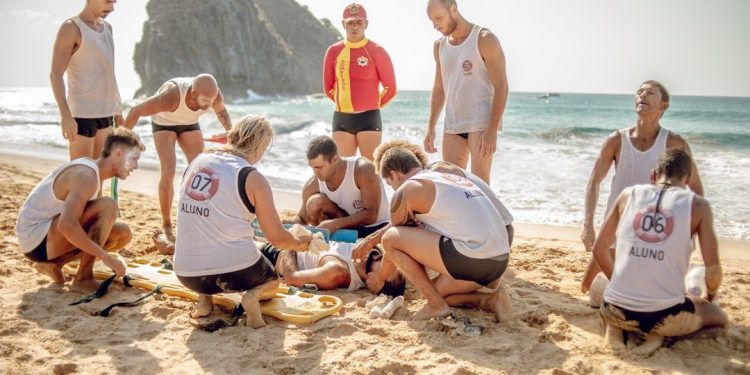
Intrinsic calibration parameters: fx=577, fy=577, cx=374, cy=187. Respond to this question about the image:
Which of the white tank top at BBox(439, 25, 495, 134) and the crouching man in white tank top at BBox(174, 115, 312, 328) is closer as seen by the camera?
the crouching man in white tank top at BBox(174, 115, 312, 328)

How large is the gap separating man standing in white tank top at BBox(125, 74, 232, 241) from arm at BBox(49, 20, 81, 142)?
1.41 feet

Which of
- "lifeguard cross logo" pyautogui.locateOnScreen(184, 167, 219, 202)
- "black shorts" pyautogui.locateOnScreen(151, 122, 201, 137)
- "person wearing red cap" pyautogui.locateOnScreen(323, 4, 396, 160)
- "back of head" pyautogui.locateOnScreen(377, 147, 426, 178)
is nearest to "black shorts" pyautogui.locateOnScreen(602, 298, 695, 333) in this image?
"back of head" pyautogui.locateOnScreen(377, 147, 426, 178)

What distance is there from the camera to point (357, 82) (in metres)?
5.59

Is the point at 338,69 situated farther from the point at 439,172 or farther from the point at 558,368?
the point at 558,368

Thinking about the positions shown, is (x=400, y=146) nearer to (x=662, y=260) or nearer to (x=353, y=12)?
(x=662, y=260)

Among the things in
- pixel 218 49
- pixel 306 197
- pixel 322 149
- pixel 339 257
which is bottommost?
pixel 339 257

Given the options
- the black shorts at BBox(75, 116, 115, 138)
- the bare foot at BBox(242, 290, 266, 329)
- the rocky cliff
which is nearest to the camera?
the bare foot at BBox(242, 290, 266, 329)

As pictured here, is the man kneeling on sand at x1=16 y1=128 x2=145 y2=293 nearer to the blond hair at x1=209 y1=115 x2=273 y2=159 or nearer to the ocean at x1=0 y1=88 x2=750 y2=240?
the blond hair at x1=209 y1=115 x2=273 y2=159

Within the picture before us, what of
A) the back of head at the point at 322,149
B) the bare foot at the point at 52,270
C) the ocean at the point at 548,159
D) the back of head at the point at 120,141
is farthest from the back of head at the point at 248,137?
the bare foot at the point at 52,270

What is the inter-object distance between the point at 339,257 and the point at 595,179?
1887 millimetres

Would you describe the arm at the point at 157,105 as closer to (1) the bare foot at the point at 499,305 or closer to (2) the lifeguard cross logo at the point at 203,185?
(2) the lifeguard cross logo at the point at 203,185

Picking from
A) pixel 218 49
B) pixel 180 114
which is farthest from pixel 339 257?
pixel 218 49

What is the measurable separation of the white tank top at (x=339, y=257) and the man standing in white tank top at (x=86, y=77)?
209cm

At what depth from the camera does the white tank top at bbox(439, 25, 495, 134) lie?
4574 millimetres
